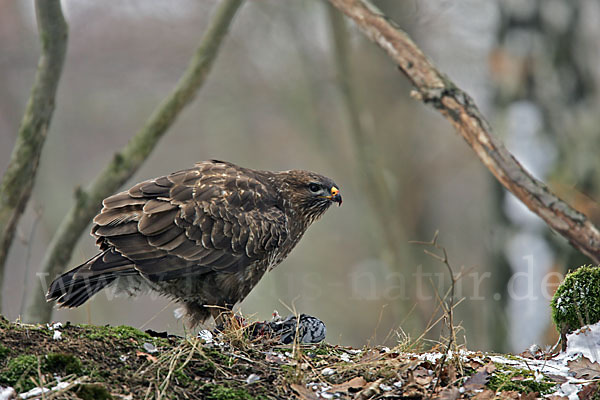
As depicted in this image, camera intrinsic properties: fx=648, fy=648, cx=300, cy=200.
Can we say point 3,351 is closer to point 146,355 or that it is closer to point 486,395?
point 146,355

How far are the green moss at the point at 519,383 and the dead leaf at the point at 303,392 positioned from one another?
1.06 meters

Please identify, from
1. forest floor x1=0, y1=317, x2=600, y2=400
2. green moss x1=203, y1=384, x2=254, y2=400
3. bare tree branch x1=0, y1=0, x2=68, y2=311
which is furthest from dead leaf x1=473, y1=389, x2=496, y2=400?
bare tree branch x1=0, y1=0, x2=68, y2=311

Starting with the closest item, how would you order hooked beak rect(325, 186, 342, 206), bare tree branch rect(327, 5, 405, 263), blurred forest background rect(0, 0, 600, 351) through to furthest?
hooked beak rect(325, 186, 342, 206) < blurred forest background rect(0, 0, 600, 351) < bare tree branch rect(327, 5, 405, 263)

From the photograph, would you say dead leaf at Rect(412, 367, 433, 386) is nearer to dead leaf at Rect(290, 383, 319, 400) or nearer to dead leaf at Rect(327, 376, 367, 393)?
dead leaf at Rect(327, 376, 367, 393)

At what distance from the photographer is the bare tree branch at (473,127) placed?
18.1ft

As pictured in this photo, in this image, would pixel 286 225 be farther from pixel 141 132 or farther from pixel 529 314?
pixel 529 314

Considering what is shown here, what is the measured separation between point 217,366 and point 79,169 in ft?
43.1

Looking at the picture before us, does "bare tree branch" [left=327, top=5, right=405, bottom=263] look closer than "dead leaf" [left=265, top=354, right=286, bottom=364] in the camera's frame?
No

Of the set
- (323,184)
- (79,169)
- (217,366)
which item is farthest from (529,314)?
(79,169)

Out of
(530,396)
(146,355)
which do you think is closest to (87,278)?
(146,355)

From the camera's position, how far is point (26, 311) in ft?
20.9

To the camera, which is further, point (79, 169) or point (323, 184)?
point (79, 169)

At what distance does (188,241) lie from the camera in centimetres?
508

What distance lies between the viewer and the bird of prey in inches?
192
